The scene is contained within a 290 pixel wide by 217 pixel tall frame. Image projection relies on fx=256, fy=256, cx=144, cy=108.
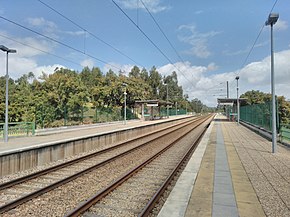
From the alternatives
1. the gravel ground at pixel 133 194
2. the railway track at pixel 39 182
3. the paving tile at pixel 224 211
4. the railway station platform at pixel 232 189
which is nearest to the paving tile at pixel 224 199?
the railway station platform at pixel 232 189

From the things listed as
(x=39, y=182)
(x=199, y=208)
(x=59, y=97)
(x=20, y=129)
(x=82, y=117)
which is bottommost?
(x=39, y=182)

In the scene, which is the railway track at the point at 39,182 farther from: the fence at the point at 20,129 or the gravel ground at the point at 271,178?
the fence at the point at 20,129

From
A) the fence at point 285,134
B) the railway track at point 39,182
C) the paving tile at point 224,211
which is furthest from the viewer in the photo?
the fence at point 285,134

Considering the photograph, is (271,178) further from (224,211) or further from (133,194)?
(133,194)

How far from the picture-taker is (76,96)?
37406mm

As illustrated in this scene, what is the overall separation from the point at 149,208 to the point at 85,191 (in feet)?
7.52

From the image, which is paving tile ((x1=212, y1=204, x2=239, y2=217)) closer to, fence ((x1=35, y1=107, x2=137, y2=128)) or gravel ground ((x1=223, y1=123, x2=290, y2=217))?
gravel ground ((x1=223, y1=123, x2=290, y2=217))

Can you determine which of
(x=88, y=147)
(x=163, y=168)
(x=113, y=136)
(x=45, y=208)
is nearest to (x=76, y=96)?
(x=113, y=136)

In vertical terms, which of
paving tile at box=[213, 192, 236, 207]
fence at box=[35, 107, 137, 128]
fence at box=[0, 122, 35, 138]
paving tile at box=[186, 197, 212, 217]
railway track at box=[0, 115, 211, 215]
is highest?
fence at box=[35, 107, 137, 128]

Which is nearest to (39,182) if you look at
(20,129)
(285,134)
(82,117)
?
(20,129)

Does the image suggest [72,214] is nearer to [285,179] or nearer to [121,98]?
[285,179]

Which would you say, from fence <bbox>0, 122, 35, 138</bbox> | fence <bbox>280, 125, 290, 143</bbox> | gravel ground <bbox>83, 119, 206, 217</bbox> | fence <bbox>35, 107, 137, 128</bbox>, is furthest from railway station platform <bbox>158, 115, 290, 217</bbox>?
fence <bbox>35, 107, 137, 128</bbox>

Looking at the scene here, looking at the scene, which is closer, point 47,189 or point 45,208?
point 45,208

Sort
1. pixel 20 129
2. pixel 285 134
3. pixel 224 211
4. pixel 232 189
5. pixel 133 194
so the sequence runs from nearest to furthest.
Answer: pixel 224 211
pixel 232 189
pixel 133 194
pixel 285 134
pixel 20 129
